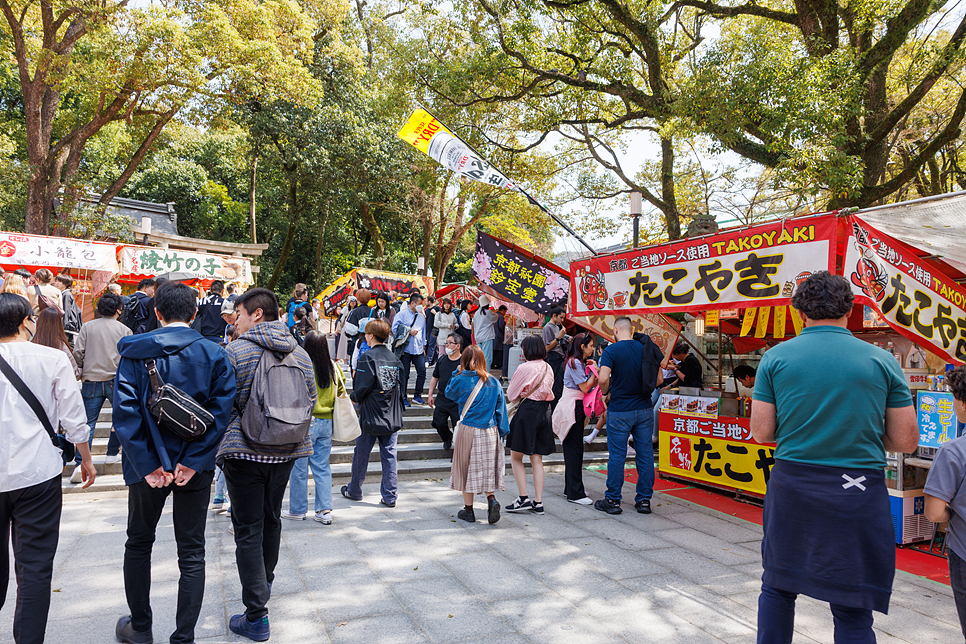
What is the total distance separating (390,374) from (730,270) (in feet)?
10.9

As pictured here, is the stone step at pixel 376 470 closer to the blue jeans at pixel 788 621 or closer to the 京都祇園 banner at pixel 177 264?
the blue jeans at pixel 788 621

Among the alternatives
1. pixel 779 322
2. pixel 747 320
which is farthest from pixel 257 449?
pixel 779 322

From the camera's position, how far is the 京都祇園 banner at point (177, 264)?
1236 centimetres

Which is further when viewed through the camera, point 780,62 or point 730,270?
point 780,62

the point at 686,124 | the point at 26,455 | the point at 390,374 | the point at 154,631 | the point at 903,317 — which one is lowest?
the point at 154,631

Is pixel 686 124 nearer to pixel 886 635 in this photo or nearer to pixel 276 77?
pixel 886 635

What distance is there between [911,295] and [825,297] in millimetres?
2217

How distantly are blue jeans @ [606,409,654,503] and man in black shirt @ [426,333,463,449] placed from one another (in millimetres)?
2011

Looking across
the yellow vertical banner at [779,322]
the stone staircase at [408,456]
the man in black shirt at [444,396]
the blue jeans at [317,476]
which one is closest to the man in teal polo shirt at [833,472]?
the blue jeans at [317,476]

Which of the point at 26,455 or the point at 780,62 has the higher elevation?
the point at 780,62

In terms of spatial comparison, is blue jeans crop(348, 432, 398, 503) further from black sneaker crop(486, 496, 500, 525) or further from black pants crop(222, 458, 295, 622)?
black pants crop(222, 458, 295, 622)

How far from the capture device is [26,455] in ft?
9.04

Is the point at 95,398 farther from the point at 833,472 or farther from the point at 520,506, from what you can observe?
the point at 833,472

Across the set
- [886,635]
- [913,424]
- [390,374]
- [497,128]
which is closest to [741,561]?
[886,635]
